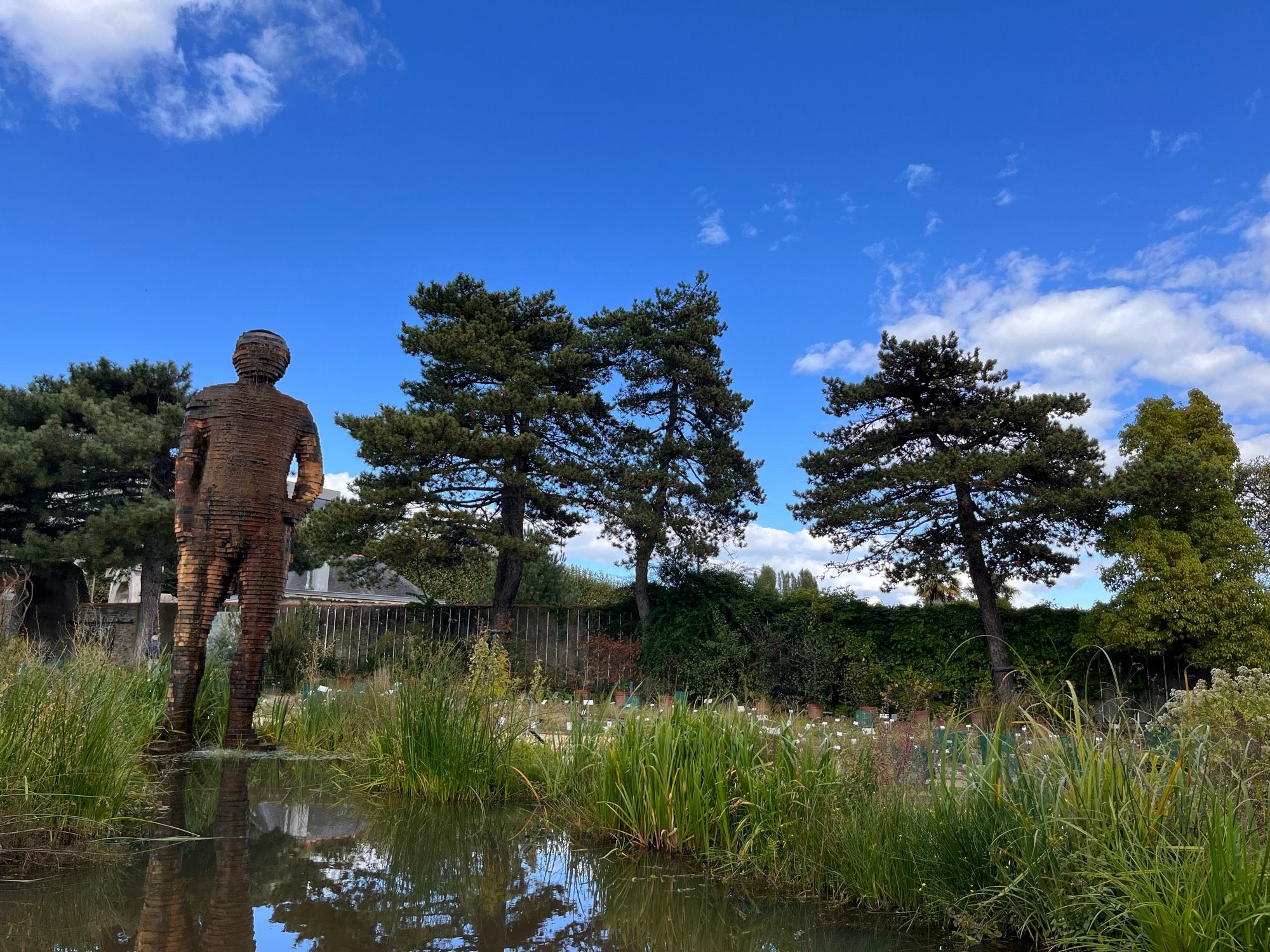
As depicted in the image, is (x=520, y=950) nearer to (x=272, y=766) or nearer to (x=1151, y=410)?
(x=272, y=766)

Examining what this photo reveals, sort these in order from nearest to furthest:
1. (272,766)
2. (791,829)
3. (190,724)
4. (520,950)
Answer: (520,950) → (791,829) → (272,766) → (190,724)

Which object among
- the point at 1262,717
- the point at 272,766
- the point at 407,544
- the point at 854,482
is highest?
the point at 854,482

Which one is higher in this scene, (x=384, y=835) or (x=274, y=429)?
(x=274, y=429)

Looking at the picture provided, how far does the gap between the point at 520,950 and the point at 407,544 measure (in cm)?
1392

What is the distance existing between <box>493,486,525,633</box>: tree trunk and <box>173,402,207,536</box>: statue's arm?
10.8 m

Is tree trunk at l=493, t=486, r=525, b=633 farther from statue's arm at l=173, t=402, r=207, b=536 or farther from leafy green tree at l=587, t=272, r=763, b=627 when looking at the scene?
statue's arm at l=173, t=402, r=207, b=536

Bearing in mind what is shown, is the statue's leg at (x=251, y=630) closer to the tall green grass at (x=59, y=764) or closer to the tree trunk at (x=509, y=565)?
the tall green grass at (x=59, y=764)

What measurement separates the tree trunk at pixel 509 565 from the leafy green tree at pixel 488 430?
0.09 ft

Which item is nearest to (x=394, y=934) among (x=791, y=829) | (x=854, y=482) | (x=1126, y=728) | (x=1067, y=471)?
(x=791, y=829)

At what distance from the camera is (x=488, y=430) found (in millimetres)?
17500

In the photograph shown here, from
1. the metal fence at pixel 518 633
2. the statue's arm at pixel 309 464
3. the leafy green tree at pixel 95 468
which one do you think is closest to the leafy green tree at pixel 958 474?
the metal fence at pixel 518 633

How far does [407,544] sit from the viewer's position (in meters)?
15.8

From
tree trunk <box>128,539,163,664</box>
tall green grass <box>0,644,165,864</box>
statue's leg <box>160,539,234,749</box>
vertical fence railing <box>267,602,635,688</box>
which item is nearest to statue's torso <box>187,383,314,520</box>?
statue's leg <box>160,539,234,749</box>

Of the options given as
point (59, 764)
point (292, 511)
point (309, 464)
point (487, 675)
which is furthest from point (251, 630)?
point (59, 764)
